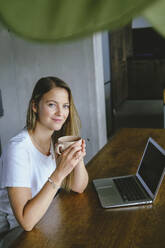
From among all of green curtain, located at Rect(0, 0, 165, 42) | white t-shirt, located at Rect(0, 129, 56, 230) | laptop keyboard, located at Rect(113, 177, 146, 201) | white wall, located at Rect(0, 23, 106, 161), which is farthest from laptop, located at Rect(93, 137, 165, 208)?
green curtain, located at Rect(0, 0, 165, 42)

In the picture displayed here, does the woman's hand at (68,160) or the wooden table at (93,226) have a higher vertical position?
the woman's hand at (68,160)

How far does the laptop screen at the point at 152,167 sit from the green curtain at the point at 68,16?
116 centimetres

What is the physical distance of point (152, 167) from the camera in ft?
4.65

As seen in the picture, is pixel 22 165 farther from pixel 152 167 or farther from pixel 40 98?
pixel 152 167

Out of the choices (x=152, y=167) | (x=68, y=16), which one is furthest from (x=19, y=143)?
(x=68, y=16)

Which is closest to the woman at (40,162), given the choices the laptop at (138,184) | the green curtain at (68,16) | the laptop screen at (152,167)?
the laptop at (138,184)

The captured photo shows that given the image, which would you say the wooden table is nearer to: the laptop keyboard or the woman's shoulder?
the laptop keyboard

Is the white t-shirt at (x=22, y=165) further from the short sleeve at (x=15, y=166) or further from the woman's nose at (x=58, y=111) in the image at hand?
the woman's nose at (x=58, y=111)

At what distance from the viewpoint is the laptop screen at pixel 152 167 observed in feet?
4.34

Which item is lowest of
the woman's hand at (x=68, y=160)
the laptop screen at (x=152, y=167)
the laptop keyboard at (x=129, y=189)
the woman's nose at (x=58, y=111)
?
the laptop keyboard at (x=129, y=189)

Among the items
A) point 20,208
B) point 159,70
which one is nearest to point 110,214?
point 20,208

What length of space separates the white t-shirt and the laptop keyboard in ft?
1.11

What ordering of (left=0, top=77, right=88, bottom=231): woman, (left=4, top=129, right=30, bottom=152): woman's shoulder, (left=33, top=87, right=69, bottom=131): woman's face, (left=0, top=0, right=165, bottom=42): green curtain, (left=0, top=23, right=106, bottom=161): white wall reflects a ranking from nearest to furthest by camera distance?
1. (left=0, top=0, right=165, bottom=42): green curtain
2. (left=0, top=77, right=88, bottom=231): woman
3. (left=4, top=129, right=30, bottom=152): woman's shoulder
4. (left=33, top=87, right=69, bottom=131): woman's face
5. (left=0, top=23, right=106, bottom=161): white wall

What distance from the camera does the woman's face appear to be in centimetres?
157
